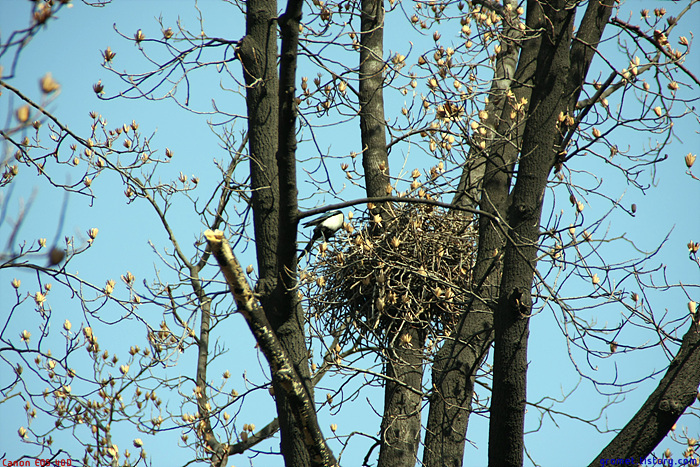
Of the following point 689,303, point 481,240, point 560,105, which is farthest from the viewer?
point 481,240

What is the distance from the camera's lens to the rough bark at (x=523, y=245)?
3127 mm

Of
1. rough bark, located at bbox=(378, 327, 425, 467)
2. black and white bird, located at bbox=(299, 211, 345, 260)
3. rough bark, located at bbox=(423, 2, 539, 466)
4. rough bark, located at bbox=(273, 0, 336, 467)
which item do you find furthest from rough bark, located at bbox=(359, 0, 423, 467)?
rough bark, located at bbox=(273, 0, 336, 467)

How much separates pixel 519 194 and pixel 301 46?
1.65 m

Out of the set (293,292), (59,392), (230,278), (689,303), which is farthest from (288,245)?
(59,392)

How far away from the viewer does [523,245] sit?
328 centimetres

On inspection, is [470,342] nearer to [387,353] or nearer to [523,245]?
[387,353]

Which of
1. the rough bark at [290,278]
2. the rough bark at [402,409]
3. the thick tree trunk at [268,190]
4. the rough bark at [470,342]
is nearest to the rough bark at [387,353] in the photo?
the rough bark at [402,409]

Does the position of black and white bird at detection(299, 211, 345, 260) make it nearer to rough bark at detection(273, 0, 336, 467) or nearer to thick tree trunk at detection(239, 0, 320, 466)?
thick tree trunk at detection(239, 0, 320, 466)

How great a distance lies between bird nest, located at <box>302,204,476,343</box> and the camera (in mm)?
4676

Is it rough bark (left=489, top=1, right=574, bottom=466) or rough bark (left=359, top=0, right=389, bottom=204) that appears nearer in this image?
rough bark (left=489, top=1, right=574, bottom=466)

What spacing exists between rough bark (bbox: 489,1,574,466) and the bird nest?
1.23 metres

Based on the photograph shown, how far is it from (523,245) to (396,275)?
162 cm

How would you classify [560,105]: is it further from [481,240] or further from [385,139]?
[385,139]

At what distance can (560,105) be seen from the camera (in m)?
3.74
